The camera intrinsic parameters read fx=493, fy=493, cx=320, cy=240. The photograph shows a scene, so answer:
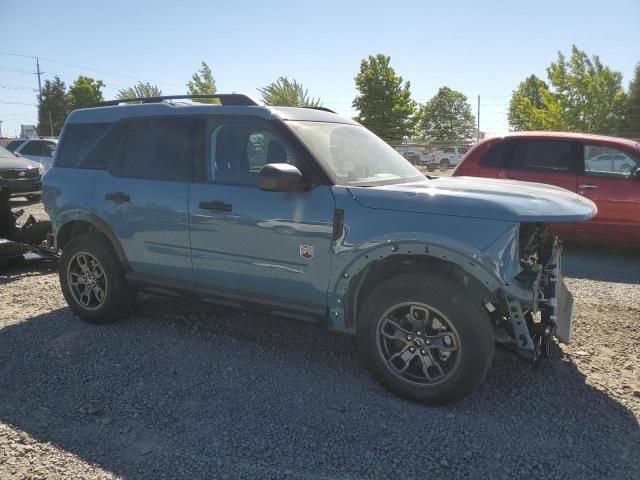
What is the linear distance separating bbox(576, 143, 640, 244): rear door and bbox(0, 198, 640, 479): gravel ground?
2.75m

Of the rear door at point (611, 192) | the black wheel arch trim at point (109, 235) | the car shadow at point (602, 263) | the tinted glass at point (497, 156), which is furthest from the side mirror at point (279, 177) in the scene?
the rear door at point (611, 192)

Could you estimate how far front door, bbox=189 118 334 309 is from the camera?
3.34 meters

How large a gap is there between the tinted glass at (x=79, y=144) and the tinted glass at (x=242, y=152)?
123 cm

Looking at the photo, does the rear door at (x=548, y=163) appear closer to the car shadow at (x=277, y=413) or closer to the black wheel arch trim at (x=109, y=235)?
the car shadow at (x=277, y=413)

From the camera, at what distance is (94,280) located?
4.44m

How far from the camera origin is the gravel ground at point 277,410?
101 inches

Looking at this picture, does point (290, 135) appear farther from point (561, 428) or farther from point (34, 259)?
point (34, 259)

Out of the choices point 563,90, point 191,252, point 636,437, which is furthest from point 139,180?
point 563,90

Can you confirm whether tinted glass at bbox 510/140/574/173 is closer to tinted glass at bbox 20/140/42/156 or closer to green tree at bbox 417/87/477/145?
tinted glass at bbox 20/140/42/156

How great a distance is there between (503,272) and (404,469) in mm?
1218

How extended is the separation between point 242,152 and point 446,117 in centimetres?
8559

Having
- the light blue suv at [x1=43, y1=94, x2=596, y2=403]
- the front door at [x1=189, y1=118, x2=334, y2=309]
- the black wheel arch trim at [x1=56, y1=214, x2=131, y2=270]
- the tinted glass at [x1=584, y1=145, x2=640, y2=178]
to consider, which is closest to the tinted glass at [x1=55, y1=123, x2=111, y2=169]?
the light blue suv at [x1=43, y1=94, x2=596, y2=403]

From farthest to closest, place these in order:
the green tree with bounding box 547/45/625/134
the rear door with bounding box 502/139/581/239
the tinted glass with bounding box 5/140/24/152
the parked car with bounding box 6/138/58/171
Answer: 1. the green tree with bounding box 547/45/625/134
2. the tinted glass with bounding box 5/140/24/152
3. the parked car with bounding box 6/138/58/171
4. the rear door with bounding box 502/139/581/239

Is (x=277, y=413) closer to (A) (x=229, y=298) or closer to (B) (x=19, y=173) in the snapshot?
(A) (x=229, y=298)
